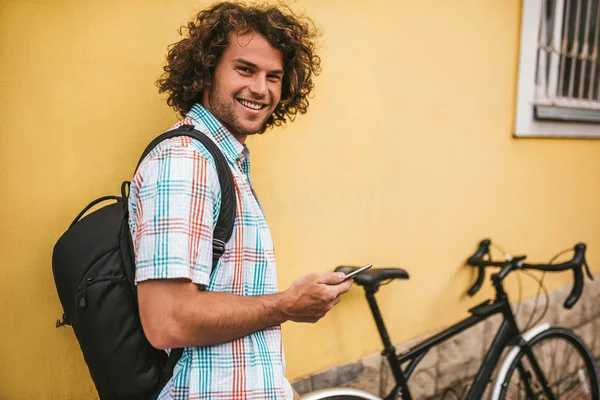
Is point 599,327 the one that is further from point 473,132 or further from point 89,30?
point 89,30

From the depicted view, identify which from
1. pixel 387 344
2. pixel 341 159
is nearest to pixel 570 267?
pixel 387 344

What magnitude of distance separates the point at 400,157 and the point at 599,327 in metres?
2.83

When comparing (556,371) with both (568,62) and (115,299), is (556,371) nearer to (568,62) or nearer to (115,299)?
(568,62)

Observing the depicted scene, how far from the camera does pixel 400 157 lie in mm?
2439

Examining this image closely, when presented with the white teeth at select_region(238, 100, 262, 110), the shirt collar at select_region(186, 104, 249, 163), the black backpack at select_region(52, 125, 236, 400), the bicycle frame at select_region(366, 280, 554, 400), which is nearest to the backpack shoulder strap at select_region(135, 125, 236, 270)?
the black backpack at select_region(52, 125, 236, 400)

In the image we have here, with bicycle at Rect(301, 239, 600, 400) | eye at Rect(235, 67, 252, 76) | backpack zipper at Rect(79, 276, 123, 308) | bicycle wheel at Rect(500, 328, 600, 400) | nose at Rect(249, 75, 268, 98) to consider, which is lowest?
bicycle wheel at Rect(500, 328, 600, 400)

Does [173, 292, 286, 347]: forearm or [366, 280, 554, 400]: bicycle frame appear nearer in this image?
[173, 292, 286, 347]: forearm

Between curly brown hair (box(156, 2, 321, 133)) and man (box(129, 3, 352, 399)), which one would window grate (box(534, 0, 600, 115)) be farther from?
man (box(129, 3, 352, 399))

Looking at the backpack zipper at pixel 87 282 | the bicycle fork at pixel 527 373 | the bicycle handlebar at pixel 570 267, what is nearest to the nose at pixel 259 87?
the backpack zipper at pixel 87 282

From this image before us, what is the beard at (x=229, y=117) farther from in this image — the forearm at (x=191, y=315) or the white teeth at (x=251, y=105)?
the forearm at (x=191, y=315)

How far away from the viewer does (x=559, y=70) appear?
3301 millimetres

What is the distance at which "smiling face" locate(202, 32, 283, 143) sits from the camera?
1340mm

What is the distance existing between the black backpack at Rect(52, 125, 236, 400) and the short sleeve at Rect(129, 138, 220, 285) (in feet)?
0.23

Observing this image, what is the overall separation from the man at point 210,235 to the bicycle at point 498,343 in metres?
0.60
